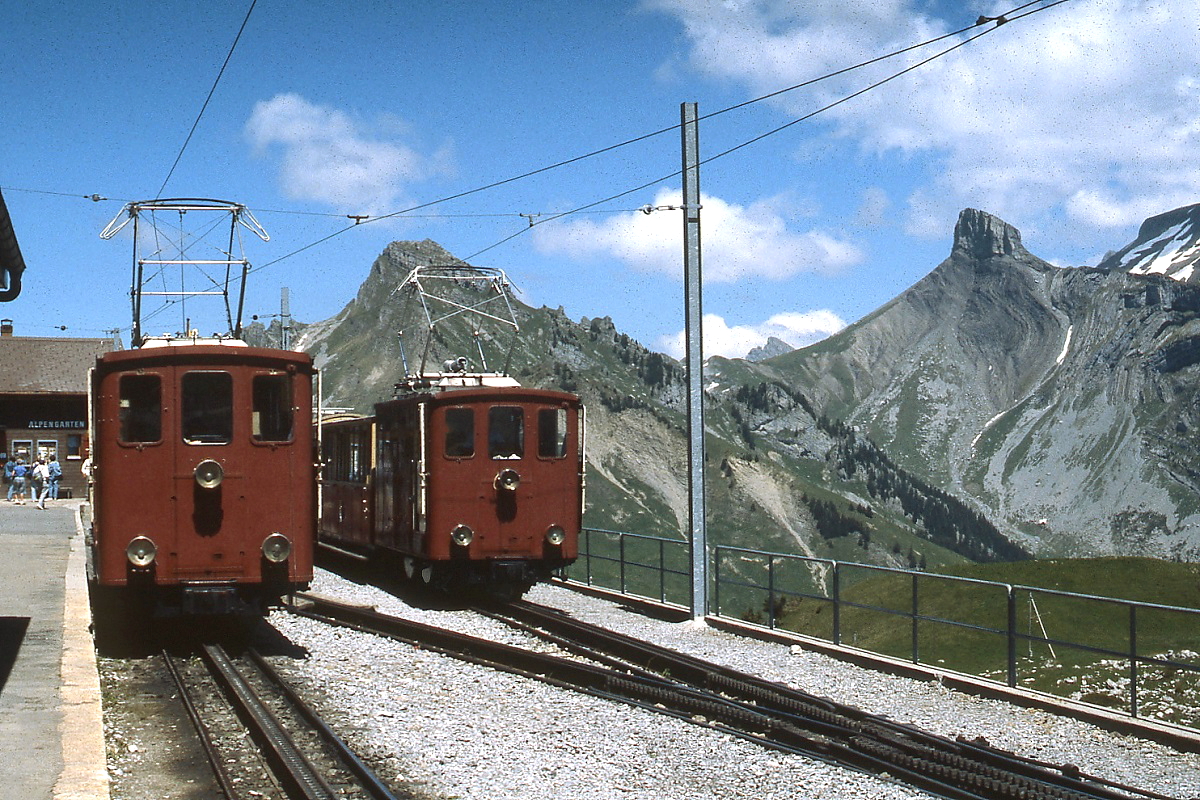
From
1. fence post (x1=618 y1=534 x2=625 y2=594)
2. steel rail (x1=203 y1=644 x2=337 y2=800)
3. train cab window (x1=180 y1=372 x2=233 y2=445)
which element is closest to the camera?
steel rail (x1=203 y1=644 x2=337 y2=800)

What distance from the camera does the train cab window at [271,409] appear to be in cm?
1402

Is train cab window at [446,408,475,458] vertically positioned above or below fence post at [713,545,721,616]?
above

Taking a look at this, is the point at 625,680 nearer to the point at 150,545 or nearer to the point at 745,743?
the point at 745,743

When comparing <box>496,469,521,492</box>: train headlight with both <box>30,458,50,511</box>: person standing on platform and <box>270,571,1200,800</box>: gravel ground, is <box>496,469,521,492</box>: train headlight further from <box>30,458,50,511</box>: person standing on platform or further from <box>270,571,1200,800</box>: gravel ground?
<box>30,458,50,511</box>: person standing on platform

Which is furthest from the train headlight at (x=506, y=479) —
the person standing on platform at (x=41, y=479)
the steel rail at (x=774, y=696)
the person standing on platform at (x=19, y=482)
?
the person standing on platform at (x=19, y=482)

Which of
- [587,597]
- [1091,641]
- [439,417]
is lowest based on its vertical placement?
[1091,641]

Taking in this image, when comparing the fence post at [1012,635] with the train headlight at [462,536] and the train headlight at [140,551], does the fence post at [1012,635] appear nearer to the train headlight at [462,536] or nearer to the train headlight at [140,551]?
the train headlight at [462,536]

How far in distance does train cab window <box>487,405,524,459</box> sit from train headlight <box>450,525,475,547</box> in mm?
1140

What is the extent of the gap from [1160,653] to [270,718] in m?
36.4

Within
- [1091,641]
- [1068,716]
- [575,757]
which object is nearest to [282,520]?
[575,757]

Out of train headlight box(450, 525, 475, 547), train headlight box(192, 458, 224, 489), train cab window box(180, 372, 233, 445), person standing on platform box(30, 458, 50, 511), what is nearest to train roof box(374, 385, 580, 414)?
train headlight box(450, 525, 475, 547)

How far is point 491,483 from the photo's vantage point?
18828mm

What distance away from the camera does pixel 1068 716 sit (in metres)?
11.5

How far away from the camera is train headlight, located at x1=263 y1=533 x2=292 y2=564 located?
1383 cm
